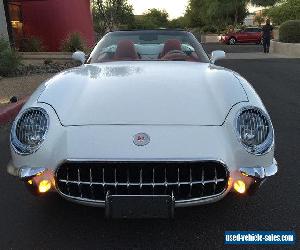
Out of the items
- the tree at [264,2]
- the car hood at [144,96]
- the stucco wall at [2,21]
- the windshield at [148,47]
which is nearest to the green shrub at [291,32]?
the stucco wall at [2,21]

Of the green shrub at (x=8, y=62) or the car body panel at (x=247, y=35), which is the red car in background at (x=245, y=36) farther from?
the green shrub at (x=8, y=62)

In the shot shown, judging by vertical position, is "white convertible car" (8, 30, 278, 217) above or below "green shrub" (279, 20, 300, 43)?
above

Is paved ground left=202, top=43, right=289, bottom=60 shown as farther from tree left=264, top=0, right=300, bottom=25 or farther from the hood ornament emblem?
the hood ornament emblem

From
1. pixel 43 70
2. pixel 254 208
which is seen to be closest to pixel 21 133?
pixel 254 208

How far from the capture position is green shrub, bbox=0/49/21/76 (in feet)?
37.1

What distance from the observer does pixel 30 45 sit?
729 inches

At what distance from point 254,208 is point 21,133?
6.01 feet

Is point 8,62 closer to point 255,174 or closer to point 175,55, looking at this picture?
point 175,55

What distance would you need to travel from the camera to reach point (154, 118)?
2896 millimetres

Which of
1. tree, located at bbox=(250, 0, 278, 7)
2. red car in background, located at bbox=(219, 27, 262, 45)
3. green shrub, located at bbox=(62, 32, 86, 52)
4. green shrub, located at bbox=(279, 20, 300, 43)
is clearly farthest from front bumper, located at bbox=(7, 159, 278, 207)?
tree, located at bbox=(250, 0, 278, 7)

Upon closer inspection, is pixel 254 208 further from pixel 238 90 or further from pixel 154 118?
pixel 154 118

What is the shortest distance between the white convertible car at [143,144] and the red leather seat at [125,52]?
1.25 m

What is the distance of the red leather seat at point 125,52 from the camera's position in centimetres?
456

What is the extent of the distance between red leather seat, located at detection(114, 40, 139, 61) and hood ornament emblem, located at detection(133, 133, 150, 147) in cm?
189
